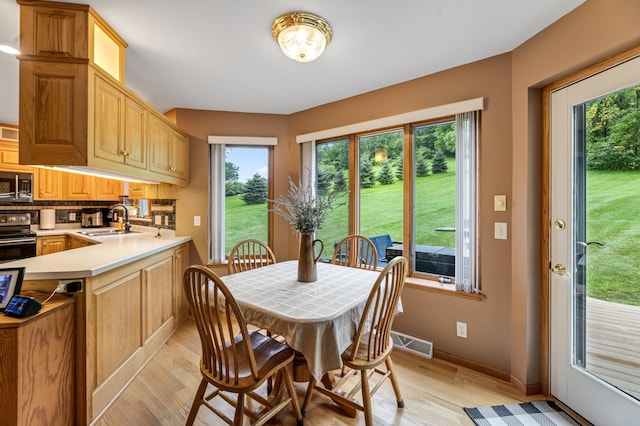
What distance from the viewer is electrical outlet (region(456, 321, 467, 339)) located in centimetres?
223

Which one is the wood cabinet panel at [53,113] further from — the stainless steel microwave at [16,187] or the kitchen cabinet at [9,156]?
the kitchen cabinet at [9,156]

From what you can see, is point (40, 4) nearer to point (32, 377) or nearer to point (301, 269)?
point (32, 377)

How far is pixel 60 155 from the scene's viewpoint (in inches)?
64.1

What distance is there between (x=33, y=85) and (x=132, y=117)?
600 millimetres

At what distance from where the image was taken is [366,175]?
2975 mm

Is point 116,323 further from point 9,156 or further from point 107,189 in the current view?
point 9,156

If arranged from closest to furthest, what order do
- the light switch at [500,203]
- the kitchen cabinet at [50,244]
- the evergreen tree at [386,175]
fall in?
1. the light switch at [500,203]
2. the evergreen tree at [386,175]
3. the kitchen cabinet at [50,244]

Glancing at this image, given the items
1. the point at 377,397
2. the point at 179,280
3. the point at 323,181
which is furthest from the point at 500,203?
the point at 179,280

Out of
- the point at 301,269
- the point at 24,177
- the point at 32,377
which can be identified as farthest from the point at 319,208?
the point at 24,177

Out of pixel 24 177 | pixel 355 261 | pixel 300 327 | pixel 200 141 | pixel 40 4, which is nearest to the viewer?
pixel 300 327

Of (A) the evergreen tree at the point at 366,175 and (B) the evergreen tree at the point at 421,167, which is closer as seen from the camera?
(B) the evergreen tree at the point at 421,167

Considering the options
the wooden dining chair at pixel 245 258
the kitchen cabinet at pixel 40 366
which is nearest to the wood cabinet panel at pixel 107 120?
the kitchen cabinet at pixel 40 366

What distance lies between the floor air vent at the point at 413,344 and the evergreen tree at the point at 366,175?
149cm

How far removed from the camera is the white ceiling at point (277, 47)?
161 cm
